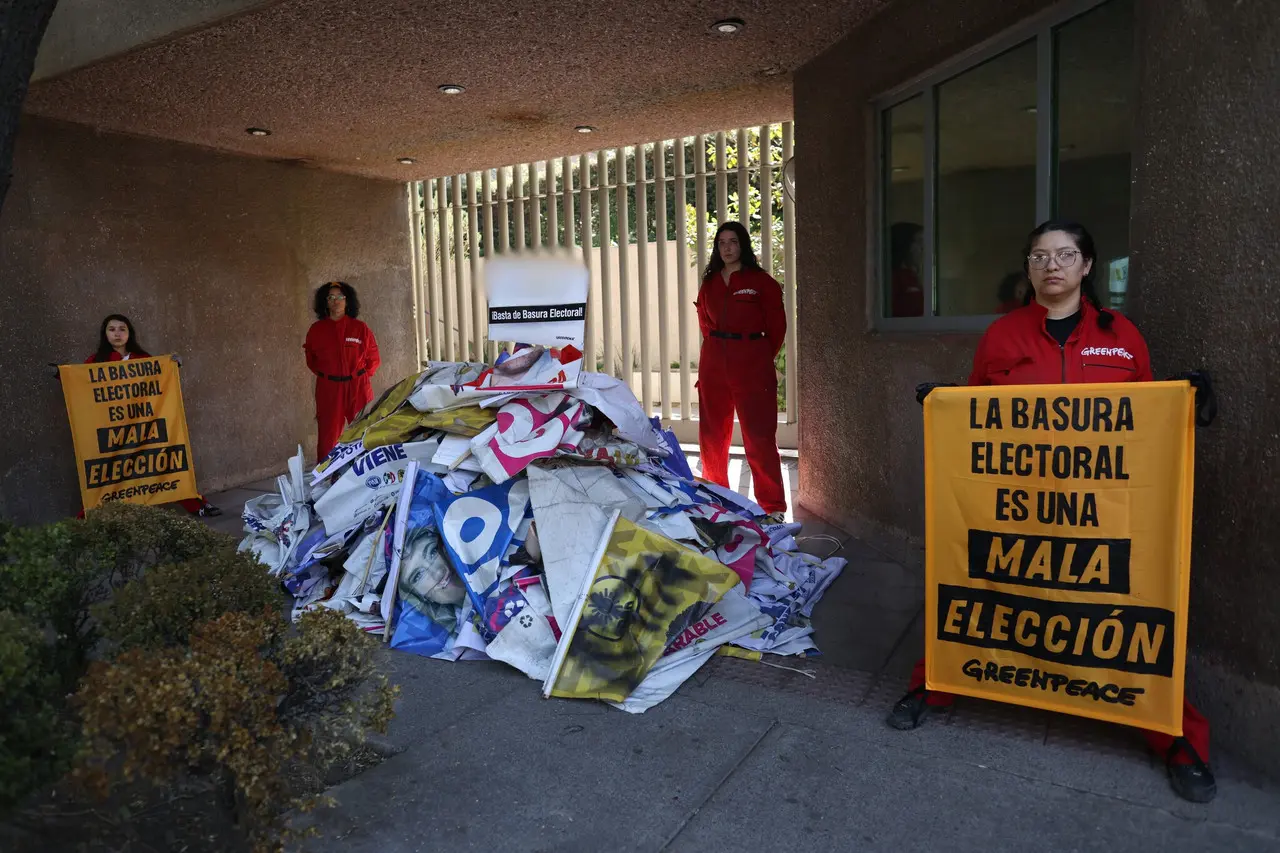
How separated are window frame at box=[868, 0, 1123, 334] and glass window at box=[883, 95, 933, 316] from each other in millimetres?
26

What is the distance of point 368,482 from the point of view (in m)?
4.39

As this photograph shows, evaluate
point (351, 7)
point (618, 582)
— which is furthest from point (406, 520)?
point (351, 7)

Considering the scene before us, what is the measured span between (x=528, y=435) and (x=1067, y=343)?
2.24 metres

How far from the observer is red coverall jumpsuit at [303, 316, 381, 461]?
708cm

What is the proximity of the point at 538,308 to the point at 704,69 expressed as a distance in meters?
2.49

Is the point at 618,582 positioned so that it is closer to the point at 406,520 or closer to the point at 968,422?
the point at 406,520

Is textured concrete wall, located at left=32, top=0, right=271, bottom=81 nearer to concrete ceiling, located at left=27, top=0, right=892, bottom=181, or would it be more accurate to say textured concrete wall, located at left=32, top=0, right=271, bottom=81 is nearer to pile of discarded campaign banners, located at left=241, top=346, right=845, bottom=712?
concrete ceiling, located at left=27, top=0, right=892, bottom=181

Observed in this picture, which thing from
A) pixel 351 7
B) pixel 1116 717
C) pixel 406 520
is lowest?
pixel 1116 717

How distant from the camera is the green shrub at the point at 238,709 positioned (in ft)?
6.16

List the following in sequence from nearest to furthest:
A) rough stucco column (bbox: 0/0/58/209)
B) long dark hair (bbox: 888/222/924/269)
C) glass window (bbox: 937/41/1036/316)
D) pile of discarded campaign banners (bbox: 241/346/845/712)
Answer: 1. rough stucco column (bbox: 0/0/58/209)
2. pile of discarded campaign banners (bbox: 241/346/845/712)
3. glass window (bbox: 937/41/1036/316)
4. long dark hair (bbox: 888/222/924/269)

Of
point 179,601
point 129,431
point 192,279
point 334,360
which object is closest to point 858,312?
point 179,601

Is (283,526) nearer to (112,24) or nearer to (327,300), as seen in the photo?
(112,24)

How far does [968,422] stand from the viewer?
9.19 feet

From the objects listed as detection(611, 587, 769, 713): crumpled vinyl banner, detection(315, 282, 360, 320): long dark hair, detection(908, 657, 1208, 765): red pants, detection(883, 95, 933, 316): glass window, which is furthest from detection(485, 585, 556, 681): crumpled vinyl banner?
detection(315, 282, 360, 320): long dark hair
